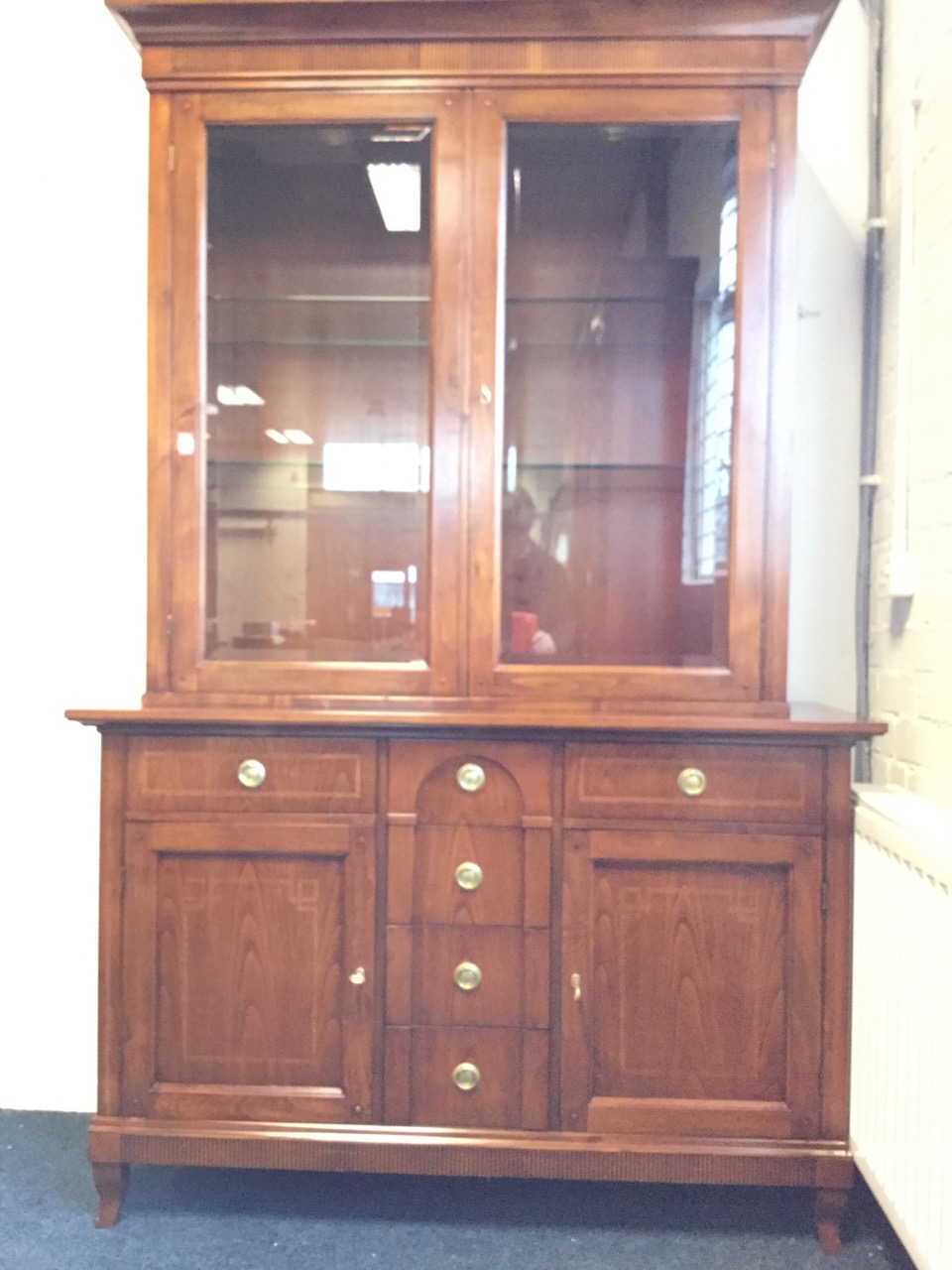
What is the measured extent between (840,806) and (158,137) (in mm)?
1417

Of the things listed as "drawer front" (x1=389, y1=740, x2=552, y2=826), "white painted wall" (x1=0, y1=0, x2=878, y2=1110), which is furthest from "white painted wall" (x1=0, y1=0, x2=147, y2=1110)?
"drawer front" (x1=389, y1=740, x2=552, y2=826)

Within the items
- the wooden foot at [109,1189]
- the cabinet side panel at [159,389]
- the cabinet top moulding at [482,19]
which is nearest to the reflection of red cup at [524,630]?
the cabinet side panel at [159,389]

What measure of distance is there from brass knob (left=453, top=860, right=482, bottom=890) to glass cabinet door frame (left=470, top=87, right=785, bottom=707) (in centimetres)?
26

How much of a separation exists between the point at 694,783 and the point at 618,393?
64cm

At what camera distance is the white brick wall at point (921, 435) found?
1.46m

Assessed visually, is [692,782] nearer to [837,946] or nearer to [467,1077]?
[837,946]

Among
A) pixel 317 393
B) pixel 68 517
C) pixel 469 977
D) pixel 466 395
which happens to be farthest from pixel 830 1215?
pixel 68 517

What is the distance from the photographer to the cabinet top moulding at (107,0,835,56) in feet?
4.50

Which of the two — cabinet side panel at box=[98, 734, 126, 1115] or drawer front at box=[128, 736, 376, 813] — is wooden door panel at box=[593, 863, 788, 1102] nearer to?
drawer front at box=[128, 736, 376, 813]

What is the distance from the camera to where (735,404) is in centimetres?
142

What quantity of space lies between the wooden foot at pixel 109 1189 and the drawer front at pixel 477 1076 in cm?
46

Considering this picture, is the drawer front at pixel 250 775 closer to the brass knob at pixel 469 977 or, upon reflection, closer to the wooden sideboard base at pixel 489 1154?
the brass knob at pixel 469 977

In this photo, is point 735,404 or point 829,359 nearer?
point 735,404

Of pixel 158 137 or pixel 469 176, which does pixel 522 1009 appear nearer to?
pixel 469 176
